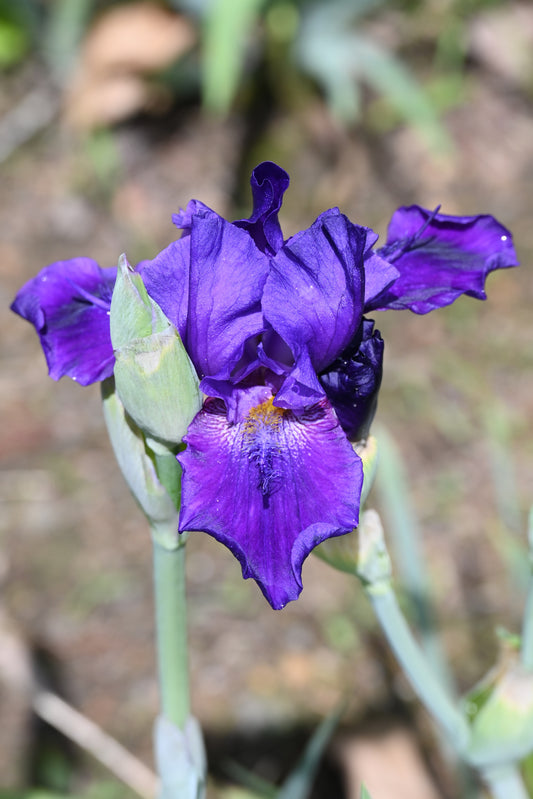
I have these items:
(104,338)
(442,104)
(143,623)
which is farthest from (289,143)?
(104,338)

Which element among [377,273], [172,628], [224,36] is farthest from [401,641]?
[224,36]

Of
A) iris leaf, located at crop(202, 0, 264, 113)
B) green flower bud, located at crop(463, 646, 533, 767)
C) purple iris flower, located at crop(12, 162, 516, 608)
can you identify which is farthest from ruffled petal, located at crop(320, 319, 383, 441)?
iris leaf, located at crop(202, 0, 264, 113)

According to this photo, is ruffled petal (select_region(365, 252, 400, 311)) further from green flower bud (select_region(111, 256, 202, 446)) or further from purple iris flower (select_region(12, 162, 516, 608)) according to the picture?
green flower bud (select_region(111, 256, 202, 446))

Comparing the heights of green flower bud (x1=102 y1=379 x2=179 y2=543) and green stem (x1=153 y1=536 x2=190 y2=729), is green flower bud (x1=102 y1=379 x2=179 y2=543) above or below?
above

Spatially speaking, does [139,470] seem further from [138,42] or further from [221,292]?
[138,42]

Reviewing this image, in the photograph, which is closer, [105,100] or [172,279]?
[172,279]

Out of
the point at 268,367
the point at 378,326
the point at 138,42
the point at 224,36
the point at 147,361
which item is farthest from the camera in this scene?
the point at 138,42

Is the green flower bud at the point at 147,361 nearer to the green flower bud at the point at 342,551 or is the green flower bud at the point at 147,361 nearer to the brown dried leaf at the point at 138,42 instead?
the green flower bud at the point at 342,551

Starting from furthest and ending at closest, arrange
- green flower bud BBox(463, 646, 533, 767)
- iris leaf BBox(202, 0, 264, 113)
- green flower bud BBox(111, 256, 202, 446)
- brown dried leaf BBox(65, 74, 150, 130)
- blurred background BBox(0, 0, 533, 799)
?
brown dried leaf BBox(65, 74, 150, 130)
iris leaf BBox(202, 0, 264, 113)
blurred background BBox(0, 0, 533, 799)
green flower bud BBox(463, 646, 533, 767)
green flower bud BBox(111, 256, 202, 446)
